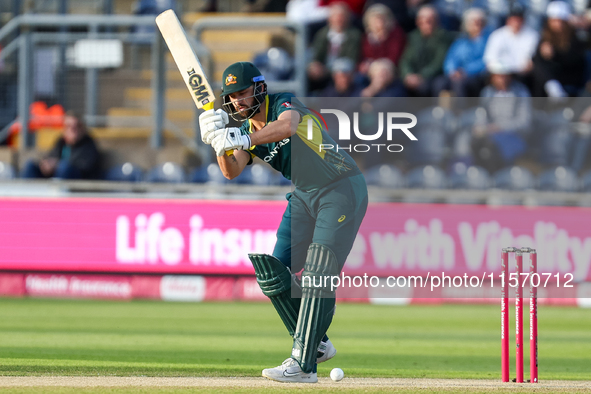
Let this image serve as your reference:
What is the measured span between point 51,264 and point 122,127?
89.7 inches

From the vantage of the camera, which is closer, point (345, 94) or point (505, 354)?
point (505, 354)

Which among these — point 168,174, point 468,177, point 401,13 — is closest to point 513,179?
point 468,177

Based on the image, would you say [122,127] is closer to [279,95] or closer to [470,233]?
[470,233]

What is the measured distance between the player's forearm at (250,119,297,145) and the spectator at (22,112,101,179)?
740cm

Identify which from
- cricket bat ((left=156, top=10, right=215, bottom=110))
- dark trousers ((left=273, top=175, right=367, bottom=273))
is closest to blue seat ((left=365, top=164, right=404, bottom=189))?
dark trousers ((left=273, top=175, right=367, bottom=273))

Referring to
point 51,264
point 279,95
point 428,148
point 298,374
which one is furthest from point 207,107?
point 51,264

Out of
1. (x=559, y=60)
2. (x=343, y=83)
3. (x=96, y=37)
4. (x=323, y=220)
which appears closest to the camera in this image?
(x=323, y=220)

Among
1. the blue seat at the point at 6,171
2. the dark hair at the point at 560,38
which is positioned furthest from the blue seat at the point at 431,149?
the blue seat at the point at 6,171

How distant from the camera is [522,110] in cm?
1059

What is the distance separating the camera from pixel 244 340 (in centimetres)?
826

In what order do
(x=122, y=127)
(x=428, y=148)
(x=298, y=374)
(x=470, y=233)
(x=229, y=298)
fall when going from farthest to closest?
(x=122, y=127), (x=229, y=298), (x=470, y=233), (x=428, y=148), (x=298, y=374)

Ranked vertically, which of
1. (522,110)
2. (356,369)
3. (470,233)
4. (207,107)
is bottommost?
(356,369)

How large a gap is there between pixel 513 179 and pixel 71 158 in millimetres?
6088

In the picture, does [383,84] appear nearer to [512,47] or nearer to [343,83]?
[343,83]
